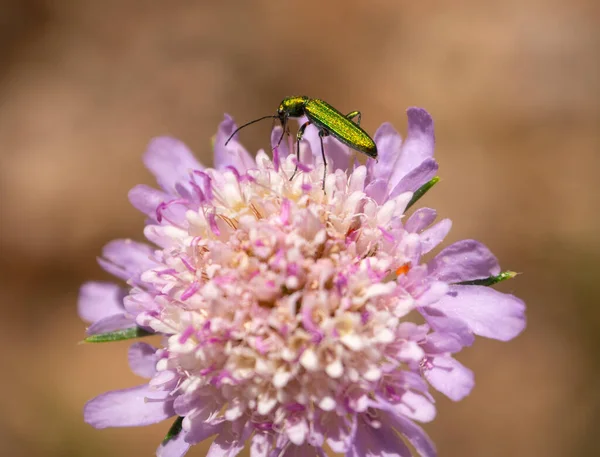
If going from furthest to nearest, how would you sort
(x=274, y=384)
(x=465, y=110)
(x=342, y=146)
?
(x=465, y=110) < (x=342, y=146) < (x=274, y=384)

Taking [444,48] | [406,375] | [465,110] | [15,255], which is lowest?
[15,255]

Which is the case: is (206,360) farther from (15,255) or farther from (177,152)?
(15,255)

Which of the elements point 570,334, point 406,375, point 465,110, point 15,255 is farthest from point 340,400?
point 15,255

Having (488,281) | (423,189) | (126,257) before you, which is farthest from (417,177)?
(126,257)

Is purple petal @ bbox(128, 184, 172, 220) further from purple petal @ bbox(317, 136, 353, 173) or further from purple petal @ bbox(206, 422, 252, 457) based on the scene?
purple petal @ bbox(206, 422, 252, 457)

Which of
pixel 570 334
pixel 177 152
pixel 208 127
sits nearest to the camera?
pixel 177 152

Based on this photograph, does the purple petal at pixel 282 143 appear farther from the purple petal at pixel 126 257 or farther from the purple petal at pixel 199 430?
the purple petal at pixel 199 430

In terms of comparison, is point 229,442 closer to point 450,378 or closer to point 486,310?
point 450,378
